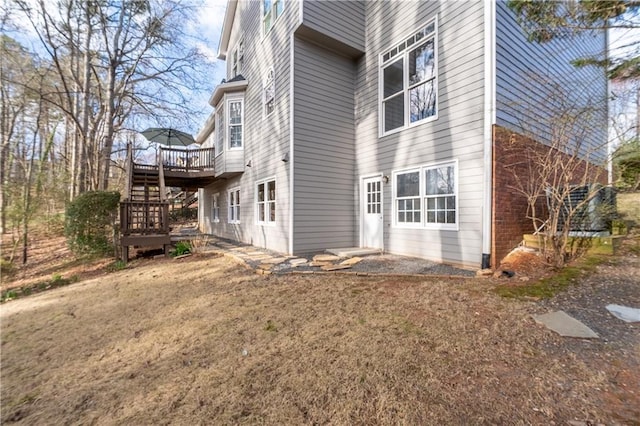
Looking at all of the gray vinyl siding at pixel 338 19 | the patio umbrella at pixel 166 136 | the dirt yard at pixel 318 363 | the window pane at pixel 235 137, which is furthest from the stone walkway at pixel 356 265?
the patio umbrella at pixel 166 136

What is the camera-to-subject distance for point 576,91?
7016 millimetres

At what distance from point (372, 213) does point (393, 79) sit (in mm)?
3744

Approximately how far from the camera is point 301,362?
2.39m

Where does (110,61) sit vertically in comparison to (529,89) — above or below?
above

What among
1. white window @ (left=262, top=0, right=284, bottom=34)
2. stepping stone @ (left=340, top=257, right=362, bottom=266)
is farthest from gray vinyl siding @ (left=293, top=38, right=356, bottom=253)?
white window @ (left=262, top=0, right=284, bottom=34)

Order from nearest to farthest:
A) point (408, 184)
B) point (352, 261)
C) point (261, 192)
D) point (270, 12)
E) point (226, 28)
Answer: point (352, 261), point (408, 184), point (270, 12), point (261, 192), point (226, 28)

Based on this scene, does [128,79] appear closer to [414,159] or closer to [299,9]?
[299,9]

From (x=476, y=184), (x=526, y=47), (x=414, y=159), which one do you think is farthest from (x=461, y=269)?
(x=526, y=47)

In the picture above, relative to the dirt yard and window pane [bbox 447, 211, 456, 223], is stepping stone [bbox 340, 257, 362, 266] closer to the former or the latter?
the dirt yard

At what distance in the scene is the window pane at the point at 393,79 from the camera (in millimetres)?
7098

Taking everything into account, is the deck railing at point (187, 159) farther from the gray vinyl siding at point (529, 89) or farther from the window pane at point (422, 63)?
the gray vinyl siding at point (529, 89)

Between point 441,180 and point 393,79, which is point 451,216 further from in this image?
point 393,79

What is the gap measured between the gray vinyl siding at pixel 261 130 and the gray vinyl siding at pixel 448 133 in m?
2.62

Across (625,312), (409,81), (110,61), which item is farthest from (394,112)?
(110,61)
